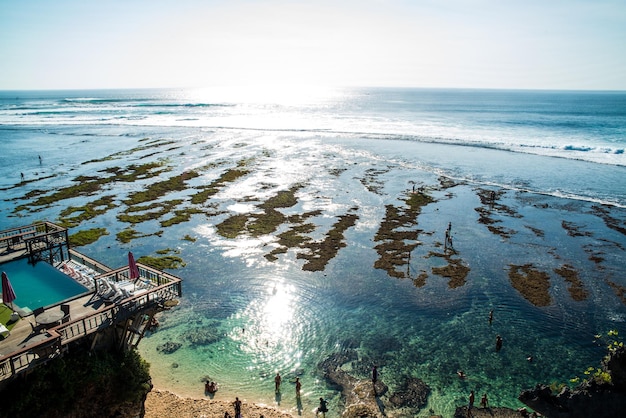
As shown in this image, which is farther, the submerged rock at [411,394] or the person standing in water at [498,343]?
the person standing in water at [498,343]

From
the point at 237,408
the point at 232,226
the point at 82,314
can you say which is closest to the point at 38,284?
the point at 82,314

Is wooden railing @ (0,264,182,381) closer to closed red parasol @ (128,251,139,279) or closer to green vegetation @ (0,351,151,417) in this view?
green vegetation @ (0,351,151,417)

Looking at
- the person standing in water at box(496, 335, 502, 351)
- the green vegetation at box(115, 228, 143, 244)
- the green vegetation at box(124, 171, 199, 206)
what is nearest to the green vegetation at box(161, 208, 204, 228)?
the green vegetation at box(115, 228, 143, 244)

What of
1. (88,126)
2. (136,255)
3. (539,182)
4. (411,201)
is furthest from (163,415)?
(88,126)

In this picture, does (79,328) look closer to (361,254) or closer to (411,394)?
(411,394)

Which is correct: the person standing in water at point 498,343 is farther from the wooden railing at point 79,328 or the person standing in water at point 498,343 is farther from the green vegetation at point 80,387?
the green vegetation at point 80,387

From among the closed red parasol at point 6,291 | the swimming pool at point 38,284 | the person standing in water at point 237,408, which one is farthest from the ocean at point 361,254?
the closed red parasol at point 6,291
